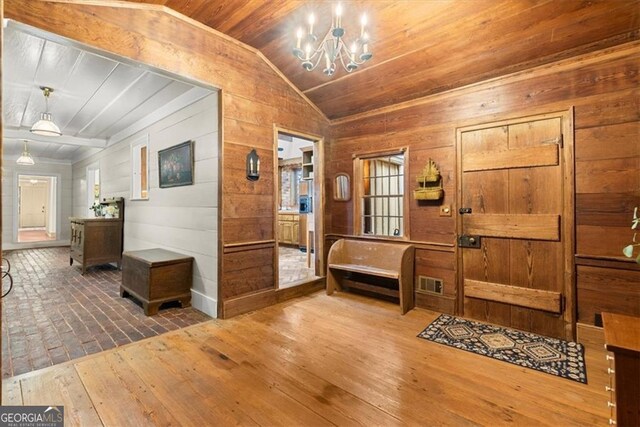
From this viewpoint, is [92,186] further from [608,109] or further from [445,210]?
[608,109]

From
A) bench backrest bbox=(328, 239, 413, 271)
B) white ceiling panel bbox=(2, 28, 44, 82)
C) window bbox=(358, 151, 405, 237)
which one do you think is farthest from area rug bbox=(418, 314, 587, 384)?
white ceiling panel bbox=(2, 28, 44, 82)

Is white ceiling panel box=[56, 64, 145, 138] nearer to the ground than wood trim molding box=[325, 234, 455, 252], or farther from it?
farther from it

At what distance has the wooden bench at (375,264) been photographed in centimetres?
354

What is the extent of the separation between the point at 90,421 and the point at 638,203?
4.18m

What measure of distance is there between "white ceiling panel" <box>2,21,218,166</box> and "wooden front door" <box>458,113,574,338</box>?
130 inches

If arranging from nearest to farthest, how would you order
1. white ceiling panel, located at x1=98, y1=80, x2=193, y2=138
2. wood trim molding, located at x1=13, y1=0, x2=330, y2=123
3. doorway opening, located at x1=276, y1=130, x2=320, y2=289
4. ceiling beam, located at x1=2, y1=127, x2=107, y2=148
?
wood trim molding, located at x1=13, y1=0, x2=330, y2=123, white ceiling panel, located at x1=98, y1=80, x2=193, y2=138, ceiling beam, located at x1=2, y1=127, x2=107, y2=148, doorway opening, located at x1=276, y1=130, x2=320, y2=289

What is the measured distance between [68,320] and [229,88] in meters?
2.89

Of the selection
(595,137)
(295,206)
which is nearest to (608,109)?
(595,137)

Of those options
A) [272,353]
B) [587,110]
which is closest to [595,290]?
[587,110]

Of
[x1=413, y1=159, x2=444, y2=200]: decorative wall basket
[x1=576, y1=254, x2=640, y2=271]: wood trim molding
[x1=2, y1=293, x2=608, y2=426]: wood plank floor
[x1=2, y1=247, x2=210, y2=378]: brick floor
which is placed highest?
[x1=413, y1=159, x2=444, y2=200]: decorative wall basket

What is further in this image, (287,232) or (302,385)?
(287,232)

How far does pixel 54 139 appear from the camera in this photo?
5875mm

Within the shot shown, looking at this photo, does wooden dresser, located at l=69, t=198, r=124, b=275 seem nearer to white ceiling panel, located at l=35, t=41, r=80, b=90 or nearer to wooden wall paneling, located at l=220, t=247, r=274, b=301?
white ceiling panel, located at l=35, t=41, r=80, b=90

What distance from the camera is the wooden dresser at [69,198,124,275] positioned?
522 cm
